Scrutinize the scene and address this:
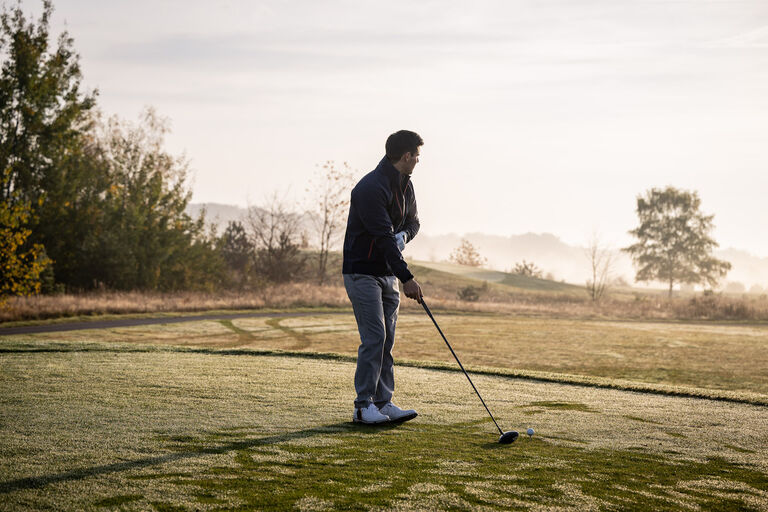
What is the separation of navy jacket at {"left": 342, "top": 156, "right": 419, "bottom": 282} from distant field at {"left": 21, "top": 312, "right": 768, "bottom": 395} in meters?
7.61

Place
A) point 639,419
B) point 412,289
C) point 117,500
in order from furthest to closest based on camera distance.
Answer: point 639,419, point 412,289, point 117,500

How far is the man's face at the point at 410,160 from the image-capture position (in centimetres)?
560

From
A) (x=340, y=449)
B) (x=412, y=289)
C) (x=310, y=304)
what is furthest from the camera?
(x=310, y=304)

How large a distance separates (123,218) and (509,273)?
5162 centimetres

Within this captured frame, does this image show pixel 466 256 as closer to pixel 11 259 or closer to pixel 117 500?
pixel 11 259

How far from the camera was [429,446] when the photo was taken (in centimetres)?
455

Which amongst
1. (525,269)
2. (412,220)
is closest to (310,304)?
(412,220)

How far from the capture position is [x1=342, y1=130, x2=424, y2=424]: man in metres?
5.46

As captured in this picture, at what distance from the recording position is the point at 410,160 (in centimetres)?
561

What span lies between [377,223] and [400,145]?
0.68 metres

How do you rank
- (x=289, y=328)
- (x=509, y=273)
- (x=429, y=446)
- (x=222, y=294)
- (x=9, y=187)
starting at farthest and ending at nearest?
(x=509, y=273), (x=222, y=294), (x=9, y=187), (x=289, y=328), (x=429, y=446)

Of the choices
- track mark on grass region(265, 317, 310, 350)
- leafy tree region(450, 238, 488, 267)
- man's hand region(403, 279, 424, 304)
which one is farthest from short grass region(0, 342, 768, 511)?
leafy tree region(450, 238, 488, 267)

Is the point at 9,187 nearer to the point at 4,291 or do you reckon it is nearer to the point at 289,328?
the point at 4,291

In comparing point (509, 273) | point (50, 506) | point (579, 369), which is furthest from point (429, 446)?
point (509, 273)
